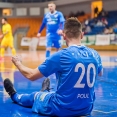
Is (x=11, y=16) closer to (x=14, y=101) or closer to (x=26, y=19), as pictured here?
(x=26, y=19)

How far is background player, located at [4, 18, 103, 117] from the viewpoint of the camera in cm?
327

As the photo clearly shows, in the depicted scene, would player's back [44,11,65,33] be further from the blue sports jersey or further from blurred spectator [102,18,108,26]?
blurred spectator [102,18,108,26]

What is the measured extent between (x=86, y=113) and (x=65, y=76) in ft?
1.78

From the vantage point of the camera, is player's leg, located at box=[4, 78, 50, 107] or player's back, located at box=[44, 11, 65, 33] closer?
player's leg, located at box=[4, 78, 50, 107]

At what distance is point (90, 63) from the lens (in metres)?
3.34

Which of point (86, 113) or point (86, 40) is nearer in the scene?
point (86, 113)

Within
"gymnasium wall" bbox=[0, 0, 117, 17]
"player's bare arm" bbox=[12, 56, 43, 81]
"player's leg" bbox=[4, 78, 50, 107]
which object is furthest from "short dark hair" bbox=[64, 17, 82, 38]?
"gymnasium wall" bbox=[0, 0, 117, 17]

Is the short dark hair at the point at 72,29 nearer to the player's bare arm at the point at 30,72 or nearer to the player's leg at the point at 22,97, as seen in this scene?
the player's bare arm at the point at 30,72

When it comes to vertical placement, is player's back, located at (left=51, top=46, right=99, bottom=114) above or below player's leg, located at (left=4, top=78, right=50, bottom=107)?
above

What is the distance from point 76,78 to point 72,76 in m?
0.05

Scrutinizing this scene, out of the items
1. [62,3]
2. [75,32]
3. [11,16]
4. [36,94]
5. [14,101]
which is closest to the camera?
[75,32]

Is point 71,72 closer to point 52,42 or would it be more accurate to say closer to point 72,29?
point 72,29

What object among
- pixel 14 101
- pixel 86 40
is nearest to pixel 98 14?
pixel 86 40

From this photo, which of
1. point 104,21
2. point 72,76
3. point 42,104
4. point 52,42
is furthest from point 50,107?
point 104,21
